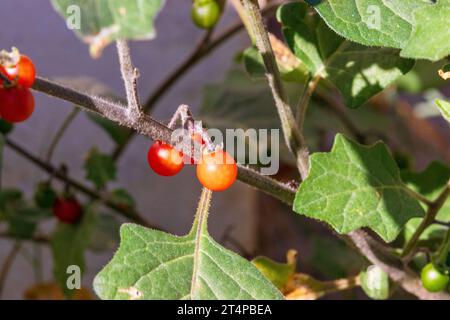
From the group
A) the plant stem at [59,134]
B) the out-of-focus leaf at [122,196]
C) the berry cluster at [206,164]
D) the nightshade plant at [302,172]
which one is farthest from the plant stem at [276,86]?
the plant stem at [59,134]

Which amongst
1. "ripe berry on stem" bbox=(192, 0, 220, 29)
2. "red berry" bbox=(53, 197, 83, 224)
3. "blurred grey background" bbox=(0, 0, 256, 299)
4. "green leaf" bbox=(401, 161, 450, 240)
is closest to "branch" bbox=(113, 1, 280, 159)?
"ripe berry on stem" bbox=(192, 0, 220, 29)

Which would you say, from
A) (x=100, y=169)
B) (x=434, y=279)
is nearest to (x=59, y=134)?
(x=100, y=169)

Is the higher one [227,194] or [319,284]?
[227,194]

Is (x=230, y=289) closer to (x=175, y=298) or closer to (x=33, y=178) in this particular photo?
(x=175, y=298)

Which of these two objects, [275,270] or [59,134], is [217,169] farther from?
[59,134]

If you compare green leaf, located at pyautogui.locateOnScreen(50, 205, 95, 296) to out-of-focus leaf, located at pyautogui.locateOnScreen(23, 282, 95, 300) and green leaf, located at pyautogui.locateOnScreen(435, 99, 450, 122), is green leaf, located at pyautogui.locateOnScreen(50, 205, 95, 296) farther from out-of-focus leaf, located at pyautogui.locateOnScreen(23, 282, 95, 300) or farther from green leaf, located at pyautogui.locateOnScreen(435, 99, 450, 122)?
green leaf, located at pyautogui.locateOnScreen(435, 99, 450, 122)

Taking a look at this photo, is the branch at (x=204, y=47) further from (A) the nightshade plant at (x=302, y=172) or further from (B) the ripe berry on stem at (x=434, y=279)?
(B) the ripe berry on stem at (x=434, y=279)

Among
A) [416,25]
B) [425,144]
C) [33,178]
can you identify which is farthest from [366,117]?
[416,25]
